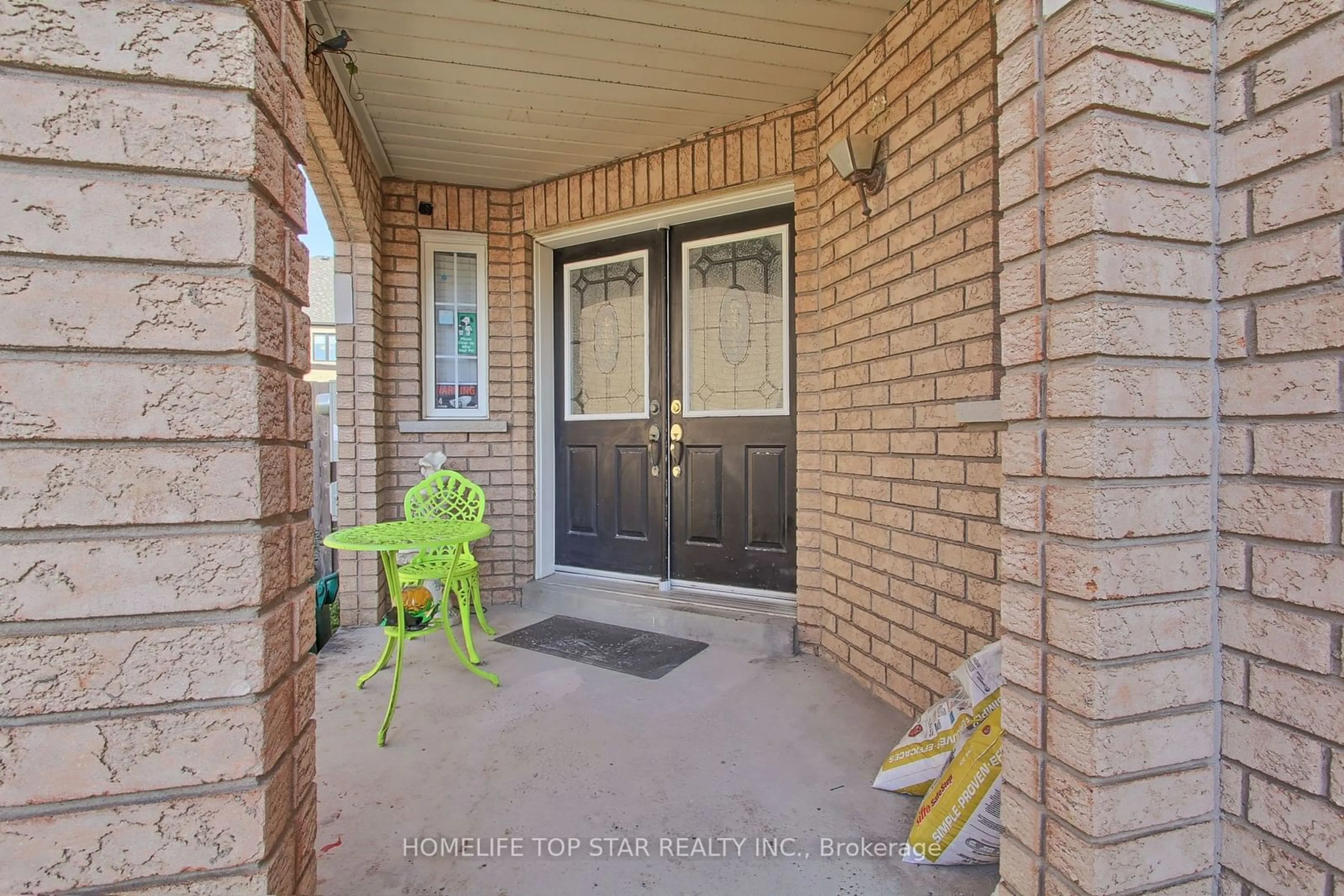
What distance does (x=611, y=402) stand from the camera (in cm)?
391

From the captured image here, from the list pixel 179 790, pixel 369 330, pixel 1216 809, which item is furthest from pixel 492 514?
pixel 1216 809

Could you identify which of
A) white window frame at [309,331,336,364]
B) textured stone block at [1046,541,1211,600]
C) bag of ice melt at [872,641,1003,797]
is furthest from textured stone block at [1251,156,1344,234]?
white window frame at [309,331,336,364]

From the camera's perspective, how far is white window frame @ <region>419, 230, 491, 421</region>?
3.86 meters

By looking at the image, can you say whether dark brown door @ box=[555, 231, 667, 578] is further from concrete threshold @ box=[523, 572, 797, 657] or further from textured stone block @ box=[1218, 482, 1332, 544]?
textured stone block @ box=[1218, 482, 1332, 544]

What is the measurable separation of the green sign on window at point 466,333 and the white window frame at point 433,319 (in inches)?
1.0

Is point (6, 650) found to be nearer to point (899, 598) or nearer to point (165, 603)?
point (165, 603)

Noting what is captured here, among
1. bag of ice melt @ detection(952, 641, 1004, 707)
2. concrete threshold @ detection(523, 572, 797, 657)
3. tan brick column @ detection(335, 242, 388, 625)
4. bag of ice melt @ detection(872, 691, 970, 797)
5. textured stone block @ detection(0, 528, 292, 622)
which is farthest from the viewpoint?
tan brick column @ detection(335, 242, 388, 625)

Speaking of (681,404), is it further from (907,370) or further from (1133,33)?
(1133,33)

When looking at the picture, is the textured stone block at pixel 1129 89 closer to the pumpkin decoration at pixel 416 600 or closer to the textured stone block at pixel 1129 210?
the textured stone block at pixel 1129 210

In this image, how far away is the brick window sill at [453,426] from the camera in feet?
12.4

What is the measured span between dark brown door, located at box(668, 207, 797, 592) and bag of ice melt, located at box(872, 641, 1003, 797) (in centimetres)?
138

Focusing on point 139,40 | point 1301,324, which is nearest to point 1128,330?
point 1301,324

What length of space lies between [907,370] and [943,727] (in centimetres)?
122

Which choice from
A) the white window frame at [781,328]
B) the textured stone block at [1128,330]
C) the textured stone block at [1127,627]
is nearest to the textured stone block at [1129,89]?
A: the textured stone block at [1128,330]
